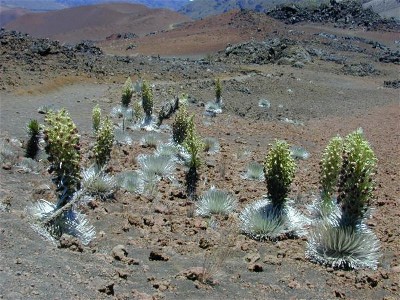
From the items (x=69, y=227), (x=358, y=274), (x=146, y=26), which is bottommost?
(x=358, y=274)

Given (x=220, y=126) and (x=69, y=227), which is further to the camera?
(x=220, y=126)

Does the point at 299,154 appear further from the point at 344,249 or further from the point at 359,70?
the point at 359,70

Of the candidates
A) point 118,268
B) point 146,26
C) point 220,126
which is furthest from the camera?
point 146,26

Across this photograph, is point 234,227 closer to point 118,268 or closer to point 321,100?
point 118,268

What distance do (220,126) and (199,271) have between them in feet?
23.3

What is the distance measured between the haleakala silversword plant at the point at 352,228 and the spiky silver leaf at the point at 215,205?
1.14m

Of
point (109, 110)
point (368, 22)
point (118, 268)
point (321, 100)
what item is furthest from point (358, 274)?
point (368, 22)

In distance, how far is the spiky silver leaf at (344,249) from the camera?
4.49m

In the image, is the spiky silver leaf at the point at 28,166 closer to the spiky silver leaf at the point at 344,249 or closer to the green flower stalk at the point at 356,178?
the spiky silver leaf at the point at 344,249

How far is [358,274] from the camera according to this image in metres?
4.35

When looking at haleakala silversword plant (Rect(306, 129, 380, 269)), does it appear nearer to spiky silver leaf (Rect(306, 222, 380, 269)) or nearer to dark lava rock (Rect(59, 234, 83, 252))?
spiky silver leaf (Rect(306, 222, 380, 269))

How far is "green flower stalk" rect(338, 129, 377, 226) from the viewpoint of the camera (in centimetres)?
450

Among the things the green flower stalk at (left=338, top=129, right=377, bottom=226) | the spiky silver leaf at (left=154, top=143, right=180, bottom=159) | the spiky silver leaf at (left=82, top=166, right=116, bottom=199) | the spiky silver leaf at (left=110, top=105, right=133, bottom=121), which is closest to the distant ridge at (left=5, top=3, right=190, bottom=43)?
the spiky silver leaf at (left=110, top=105, right=133, bottom=121)

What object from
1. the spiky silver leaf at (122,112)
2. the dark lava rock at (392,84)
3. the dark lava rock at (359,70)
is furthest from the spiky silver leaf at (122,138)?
the dark lava rock at (359,70)
